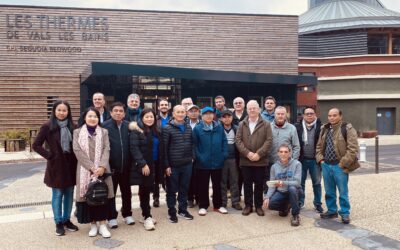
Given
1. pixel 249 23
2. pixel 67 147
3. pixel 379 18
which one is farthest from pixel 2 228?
pixel 379 18

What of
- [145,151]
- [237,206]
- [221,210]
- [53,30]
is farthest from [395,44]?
[145,151]

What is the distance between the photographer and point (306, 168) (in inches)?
246

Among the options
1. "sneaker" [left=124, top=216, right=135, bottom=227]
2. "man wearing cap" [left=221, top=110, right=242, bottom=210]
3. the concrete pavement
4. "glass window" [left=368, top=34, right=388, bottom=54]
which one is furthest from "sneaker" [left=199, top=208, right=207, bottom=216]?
"glass window" [left=368, top=34, right=388, bottom=54]

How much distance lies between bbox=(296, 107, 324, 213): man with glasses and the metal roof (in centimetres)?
2757

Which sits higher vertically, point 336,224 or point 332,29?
point 332,29

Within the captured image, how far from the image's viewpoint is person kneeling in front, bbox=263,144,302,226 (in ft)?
18.5

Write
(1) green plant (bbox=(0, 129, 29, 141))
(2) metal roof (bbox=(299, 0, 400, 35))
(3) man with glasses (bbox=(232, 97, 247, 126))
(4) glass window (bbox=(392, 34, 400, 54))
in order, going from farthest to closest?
1. (4) glass window (bbox=(392, 34, 400, 54))
2. (2) metal roof (bbox=(299, 0, 400, 35))
3. (1) green plant (bbox=(0, 129, 29, 141))
4. (3) man with glasses (bbox=(232, 97, 247, 126))

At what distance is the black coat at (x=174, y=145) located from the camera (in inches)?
222

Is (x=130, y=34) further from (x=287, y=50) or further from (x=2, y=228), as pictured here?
(x=2, y=228)

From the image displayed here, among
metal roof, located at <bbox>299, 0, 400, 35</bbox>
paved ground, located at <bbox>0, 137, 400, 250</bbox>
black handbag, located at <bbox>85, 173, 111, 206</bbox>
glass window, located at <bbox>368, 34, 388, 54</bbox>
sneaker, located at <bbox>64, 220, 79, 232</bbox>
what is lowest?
paved ground, located at <bbox>0, 137, 400, 250</bbox>

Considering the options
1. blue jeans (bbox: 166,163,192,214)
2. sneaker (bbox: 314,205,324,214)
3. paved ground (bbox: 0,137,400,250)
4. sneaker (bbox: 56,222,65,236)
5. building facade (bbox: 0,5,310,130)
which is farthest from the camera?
building facade (bbox: 0,5,310,130)

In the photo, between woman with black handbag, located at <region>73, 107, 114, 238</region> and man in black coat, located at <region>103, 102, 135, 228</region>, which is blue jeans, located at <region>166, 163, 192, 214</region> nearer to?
man in black coat, located at <region>103, 102, 135, 228</region>

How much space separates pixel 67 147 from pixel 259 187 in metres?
3.09

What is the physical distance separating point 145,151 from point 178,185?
2.95 ft
